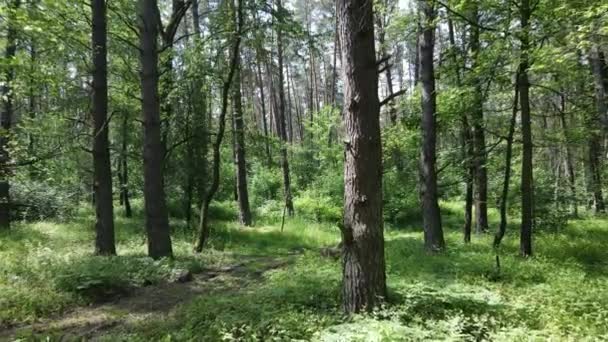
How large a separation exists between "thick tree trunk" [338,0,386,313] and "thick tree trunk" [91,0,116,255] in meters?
6.27

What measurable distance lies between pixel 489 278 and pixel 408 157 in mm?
12648

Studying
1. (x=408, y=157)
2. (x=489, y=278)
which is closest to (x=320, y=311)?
(x=489, y=278)

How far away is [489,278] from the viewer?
20.3 feet

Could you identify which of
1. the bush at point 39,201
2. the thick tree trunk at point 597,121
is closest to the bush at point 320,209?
the bush at point 39,201

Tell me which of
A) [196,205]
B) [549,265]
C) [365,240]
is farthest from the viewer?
[196,205]

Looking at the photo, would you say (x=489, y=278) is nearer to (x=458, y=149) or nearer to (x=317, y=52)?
(x=458, y=149)

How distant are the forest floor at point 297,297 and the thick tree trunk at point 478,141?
284 centimetres

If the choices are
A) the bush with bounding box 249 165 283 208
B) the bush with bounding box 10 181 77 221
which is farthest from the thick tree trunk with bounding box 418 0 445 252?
the bush with bounding box 249 165 283 208

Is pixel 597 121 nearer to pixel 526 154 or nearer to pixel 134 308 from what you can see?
pixel 526 154

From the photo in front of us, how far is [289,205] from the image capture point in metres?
18.7

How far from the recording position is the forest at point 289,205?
4.54 m

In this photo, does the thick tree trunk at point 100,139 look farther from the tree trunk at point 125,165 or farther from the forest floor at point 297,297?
the tree trunk at point 125,165

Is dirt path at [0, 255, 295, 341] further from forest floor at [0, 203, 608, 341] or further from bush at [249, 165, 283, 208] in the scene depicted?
bush at [249, 165, 283, 208]

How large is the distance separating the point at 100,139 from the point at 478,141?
33.5ft
